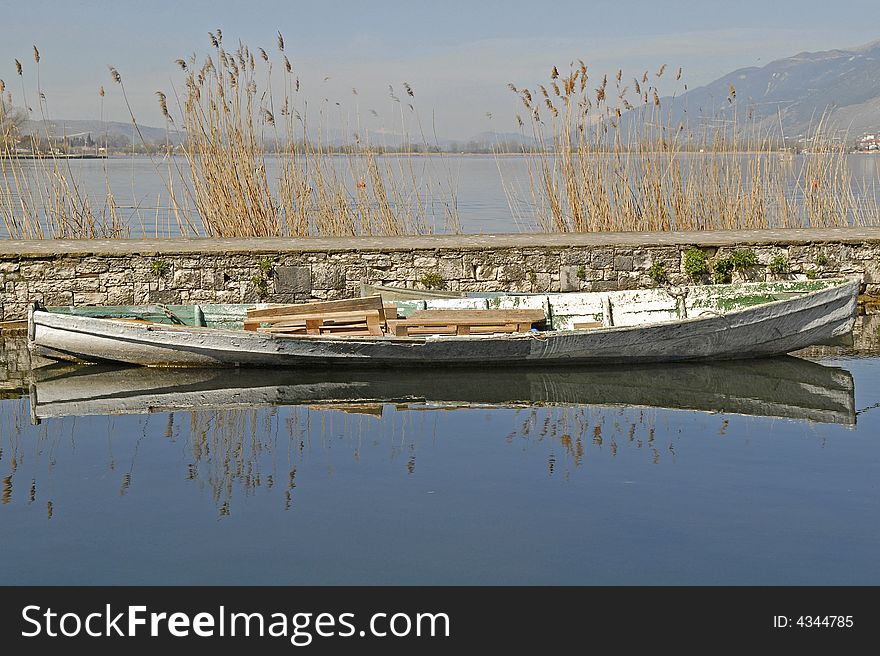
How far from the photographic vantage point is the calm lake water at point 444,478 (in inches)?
169

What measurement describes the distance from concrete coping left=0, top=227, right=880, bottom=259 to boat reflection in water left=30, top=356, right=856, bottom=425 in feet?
4.75

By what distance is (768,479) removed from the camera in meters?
5.38

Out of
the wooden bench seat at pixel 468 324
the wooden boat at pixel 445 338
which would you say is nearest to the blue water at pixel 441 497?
the wooden boat at pixel 445 338

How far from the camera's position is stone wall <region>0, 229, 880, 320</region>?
9.38 metres

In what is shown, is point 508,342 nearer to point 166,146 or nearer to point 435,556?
point 435,556

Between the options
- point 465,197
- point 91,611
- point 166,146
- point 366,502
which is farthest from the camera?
point 465,197

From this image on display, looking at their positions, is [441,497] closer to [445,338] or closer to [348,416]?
[348,416]

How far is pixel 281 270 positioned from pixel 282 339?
1671mm

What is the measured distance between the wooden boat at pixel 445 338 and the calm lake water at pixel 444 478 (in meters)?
0.17

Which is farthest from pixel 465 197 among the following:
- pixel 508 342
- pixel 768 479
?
pixel 768 479

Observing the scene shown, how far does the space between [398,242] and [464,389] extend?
8.61 feet

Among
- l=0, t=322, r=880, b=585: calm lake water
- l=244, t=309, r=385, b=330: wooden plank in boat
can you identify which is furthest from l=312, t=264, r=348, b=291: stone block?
l=0, t=322, r=880, b=585: calm lake water

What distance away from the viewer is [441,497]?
5.16 meters

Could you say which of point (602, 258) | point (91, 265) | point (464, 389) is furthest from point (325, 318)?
point (602, 258)
